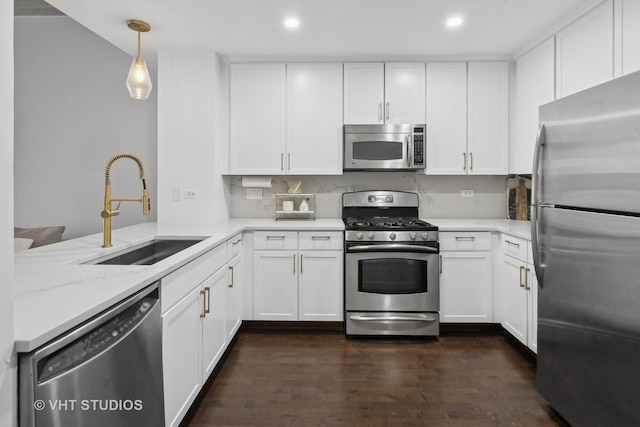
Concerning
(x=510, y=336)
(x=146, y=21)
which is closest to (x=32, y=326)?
(x=146, y=21)

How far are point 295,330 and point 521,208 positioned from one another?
235 cm

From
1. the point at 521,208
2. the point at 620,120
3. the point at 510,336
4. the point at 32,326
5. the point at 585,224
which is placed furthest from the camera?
the point at 521,208

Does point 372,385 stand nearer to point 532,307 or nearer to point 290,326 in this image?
point 290,326

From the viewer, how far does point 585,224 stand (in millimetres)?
1704

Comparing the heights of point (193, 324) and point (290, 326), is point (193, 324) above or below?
above

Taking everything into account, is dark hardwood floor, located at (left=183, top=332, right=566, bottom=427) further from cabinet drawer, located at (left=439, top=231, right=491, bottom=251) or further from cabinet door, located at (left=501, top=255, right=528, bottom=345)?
cabinet drawer, located at (left=439, top=231, right=491, bottom=251)

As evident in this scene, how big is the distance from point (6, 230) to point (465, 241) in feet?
10.0

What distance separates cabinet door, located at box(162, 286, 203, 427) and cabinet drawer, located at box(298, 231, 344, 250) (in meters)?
1.26

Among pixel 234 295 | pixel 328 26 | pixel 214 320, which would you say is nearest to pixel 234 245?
pixel 234 295

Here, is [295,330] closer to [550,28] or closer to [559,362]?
[559,362]

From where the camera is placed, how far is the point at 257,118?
355cm

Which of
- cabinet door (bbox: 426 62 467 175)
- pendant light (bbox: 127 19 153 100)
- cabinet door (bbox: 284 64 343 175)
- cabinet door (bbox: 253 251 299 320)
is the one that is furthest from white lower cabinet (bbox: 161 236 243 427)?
cabinet door (bbox: 426 62 467 175)

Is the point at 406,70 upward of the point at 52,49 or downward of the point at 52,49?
Result: downward

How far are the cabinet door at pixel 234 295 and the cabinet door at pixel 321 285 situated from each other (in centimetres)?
49
